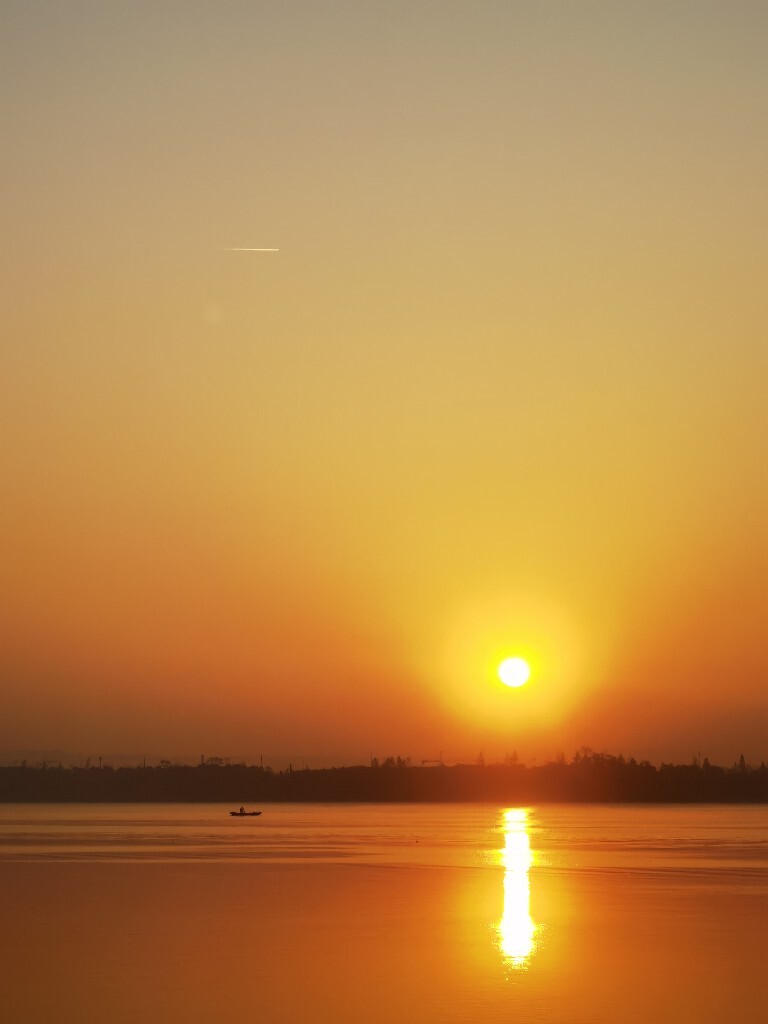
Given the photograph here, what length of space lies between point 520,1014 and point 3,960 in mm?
12399

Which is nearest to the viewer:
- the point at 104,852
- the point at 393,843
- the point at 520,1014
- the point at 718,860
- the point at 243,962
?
the point at 520,1014

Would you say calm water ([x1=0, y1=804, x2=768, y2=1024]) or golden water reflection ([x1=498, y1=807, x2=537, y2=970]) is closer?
calm water ([x1=0, y1=804, x2=768, y2=1024])

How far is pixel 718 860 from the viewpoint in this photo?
61.8 meters

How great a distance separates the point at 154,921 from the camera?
119 feet

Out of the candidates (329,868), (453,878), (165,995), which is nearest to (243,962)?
(165,995)

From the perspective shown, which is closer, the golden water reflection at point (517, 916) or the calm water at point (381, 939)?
the calm water at point (381, 939)

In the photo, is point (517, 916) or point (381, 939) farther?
point (517, 916)

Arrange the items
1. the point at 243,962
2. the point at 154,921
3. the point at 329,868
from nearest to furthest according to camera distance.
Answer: the point at 243,962
the point at 154,921
the point at 329,868

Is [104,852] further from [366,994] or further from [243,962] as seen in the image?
[366,994]

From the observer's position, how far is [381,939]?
3328 cm

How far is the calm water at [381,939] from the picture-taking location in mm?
24750

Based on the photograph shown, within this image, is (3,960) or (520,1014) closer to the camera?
(520,1014)

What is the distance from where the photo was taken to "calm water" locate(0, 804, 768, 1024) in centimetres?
2475

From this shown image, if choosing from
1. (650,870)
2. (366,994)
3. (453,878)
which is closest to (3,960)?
(366,994)
